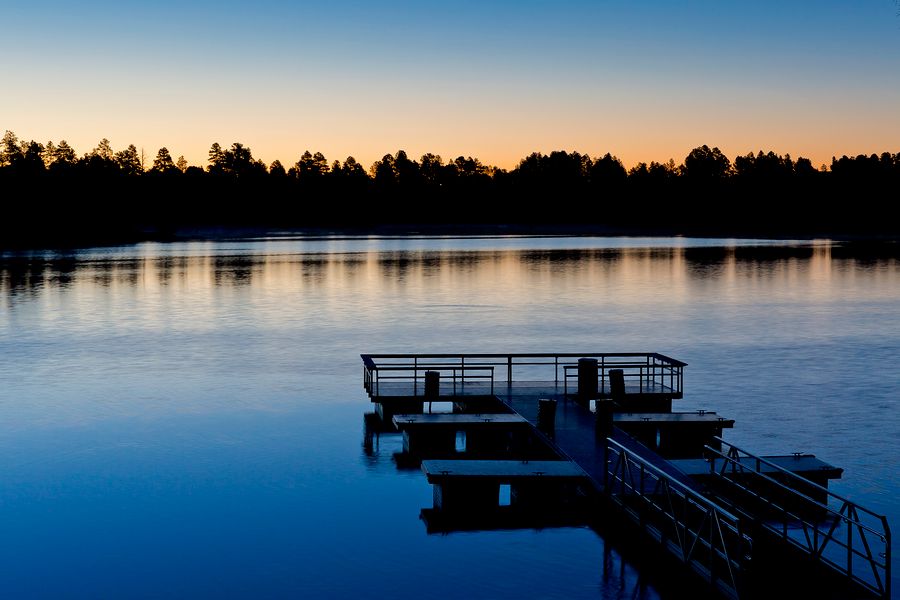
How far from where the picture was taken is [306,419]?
111ft

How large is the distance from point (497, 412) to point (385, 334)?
2995 cm

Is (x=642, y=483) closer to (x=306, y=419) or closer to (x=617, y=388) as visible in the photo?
(x=617, y=388)

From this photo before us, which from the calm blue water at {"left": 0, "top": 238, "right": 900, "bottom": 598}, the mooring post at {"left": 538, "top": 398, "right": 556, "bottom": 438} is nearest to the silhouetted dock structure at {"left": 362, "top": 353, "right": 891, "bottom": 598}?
the mooring post at {"left": 538, "top": 398, "right": 556, "bottom": 438}

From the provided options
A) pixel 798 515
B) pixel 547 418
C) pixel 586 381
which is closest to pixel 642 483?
pixel 798 515

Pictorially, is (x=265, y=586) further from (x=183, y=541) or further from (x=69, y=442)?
(x=69, y=442)

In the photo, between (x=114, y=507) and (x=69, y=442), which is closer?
(x=114, y=507)

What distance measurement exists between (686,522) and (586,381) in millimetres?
13670

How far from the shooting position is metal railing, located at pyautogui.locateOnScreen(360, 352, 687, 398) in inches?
1264

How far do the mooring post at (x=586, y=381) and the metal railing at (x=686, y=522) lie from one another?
813 cm

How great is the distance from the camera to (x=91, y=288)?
306 feet

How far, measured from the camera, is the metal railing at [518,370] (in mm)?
32094

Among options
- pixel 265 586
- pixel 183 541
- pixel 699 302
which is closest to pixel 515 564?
pixel 265 586

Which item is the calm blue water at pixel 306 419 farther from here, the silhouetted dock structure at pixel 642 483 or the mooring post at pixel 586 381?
the mooring post at pixel 586 381

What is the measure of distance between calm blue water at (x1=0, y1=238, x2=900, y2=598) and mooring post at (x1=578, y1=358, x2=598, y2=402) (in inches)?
185
